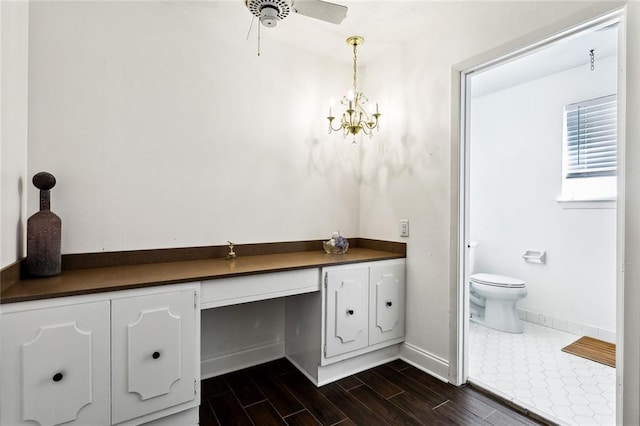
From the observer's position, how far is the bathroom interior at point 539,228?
8.13ft

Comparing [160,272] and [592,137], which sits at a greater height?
[592,137]

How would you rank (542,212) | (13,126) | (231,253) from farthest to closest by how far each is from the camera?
(542,212)
(231,253)
(13,126)

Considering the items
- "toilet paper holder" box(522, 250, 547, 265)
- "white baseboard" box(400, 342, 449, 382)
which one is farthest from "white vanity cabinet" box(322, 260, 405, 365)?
"toilet paper holder" box(522, 250, 547, 265)

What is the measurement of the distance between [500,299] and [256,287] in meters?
2.37

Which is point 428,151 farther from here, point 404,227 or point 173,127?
point 173,127

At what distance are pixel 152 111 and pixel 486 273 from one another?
11.6 feet

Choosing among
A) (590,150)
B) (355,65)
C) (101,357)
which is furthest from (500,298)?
(101,357)

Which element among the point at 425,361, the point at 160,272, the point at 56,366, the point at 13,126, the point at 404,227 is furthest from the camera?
the point at 404,227

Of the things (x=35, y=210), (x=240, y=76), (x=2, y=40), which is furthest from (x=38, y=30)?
(x=240, y=76)

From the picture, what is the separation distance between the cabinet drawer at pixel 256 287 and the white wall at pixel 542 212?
2.41 m

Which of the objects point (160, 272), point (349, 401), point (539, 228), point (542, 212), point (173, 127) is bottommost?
point (349, 401)

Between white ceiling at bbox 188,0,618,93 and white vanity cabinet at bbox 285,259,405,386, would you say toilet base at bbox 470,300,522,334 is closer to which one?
white vanity cabinet at bbox 285,259,405,386

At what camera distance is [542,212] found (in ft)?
10.2

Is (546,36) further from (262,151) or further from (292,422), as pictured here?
(292,422)
